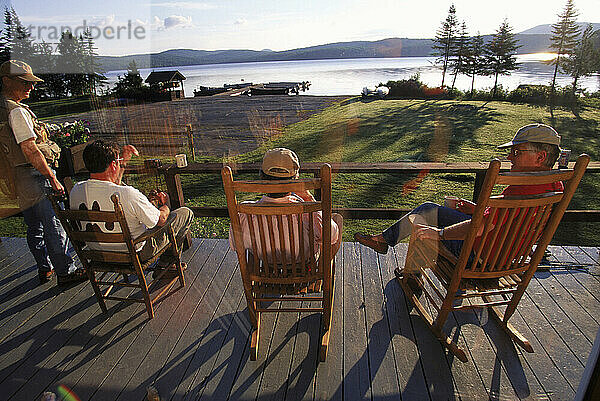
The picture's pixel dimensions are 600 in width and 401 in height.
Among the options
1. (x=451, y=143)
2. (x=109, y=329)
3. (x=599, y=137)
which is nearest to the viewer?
(x=109, y=329)

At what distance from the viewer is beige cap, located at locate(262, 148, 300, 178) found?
5.90 ft

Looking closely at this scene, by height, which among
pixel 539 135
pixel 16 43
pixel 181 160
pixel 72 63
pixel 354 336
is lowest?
pixel 354 336

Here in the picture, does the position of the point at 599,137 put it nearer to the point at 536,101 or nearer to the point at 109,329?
the point at 536,101

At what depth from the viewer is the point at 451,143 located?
36.9 feet

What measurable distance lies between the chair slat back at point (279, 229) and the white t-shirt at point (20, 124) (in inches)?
63.9

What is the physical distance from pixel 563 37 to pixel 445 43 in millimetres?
9458

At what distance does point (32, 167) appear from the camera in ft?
7.96

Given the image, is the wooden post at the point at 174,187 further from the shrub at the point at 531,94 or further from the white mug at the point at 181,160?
the shrub at the point at 531,94

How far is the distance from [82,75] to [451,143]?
56.3 feet

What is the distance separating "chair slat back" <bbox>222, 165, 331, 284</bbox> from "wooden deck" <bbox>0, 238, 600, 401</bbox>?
19.8 inches

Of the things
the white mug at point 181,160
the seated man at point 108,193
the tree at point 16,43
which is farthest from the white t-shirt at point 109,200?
the tree at point 16,43

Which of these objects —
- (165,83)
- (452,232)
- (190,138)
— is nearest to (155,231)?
(452,232)

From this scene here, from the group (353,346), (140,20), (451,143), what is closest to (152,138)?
(140,20)

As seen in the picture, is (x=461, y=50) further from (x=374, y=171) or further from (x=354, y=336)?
(x=354, y=336)
